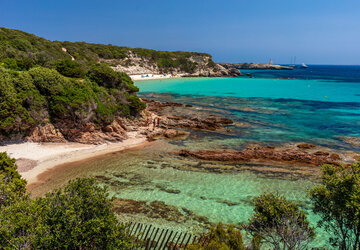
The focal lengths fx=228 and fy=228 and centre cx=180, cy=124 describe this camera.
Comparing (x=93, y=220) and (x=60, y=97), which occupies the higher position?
(x=60, y=97)

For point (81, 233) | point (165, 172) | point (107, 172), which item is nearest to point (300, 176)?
point (165, 172)

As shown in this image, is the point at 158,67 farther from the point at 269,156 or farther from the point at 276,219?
the point at 276,219

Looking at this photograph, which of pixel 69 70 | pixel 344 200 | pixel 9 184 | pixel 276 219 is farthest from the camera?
pixel 69 70

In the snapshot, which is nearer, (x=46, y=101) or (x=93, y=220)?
(x=93, y=220)

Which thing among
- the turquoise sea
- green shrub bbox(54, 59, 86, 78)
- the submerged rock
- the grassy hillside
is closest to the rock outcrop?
green shrub bbox(54, 59, 86, 78)

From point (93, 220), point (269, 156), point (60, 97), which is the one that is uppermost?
point (60, 97)

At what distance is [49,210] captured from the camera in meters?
8.43

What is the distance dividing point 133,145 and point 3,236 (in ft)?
64.6

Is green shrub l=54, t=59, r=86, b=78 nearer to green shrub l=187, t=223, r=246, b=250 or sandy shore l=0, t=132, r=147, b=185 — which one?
sandy shore l=0, t=132, r=147, b=185

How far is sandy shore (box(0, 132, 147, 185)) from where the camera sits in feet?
65.4

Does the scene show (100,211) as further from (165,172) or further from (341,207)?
(165,172)

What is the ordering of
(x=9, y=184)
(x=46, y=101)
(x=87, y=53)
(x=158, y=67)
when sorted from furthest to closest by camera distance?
(x=158, y=67) → (x=87, y=53) → (x=46, y=101) → (x=9, y=184)

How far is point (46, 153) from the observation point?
22531 millimetres

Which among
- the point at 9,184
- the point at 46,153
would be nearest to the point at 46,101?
the point at 46,153
